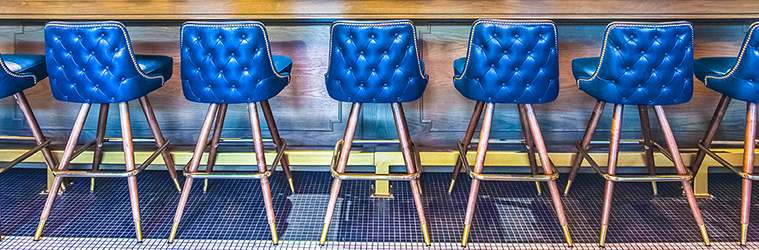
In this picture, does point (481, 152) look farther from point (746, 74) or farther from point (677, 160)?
point (746, 74)

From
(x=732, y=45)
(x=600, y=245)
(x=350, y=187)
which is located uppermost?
(x=732, y=45)

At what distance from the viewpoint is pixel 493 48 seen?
1760 mm

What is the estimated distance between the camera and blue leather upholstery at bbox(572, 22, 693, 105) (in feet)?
5.63

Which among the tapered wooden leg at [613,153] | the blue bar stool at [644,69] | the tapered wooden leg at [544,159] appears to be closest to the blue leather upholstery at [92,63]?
the tapered wooden leg at [544,159]

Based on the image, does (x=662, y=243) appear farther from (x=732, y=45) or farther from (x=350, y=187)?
(x=350, y=187)

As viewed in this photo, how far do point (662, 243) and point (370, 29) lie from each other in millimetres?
1480

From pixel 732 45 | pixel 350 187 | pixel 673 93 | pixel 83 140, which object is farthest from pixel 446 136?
pixel 83 140

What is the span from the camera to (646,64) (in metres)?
1.76

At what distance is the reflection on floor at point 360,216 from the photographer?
2018 millimetres

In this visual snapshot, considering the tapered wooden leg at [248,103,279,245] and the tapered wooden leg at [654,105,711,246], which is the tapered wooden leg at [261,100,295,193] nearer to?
the tapered wooden leg at [248,103,279,245]

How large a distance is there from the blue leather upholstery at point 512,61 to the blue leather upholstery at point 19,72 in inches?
70.7

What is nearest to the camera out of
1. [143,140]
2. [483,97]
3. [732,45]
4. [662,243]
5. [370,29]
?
[370,29]

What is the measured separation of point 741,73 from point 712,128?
0.47m

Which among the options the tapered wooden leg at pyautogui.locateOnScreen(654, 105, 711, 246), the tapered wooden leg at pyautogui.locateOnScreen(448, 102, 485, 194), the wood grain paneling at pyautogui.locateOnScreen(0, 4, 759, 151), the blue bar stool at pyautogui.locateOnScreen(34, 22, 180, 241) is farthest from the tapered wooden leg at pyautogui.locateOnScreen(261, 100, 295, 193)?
the tapered wooden leg at pyautogui.locateOnScreen(654, 105, 711, 246)
